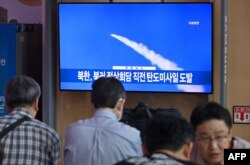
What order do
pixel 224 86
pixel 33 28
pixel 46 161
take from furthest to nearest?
pixel 33 28, pixel 224 86, pixel 46 161

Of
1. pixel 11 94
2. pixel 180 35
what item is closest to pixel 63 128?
pixel 180 35

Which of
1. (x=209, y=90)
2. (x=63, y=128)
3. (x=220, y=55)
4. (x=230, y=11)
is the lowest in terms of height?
(x=63, y=128)

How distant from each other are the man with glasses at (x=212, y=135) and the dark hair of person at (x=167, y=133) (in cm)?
60

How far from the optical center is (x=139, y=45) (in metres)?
4.86

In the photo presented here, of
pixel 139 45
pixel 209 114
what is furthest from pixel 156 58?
pixel 209 114

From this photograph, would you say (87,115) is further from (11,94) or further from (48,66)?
(11,94)

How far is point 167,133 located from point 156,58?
9.44ft

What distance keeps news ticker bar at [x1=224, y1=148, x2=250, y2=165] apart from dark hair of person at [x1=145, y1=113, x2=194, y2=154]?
42 cm

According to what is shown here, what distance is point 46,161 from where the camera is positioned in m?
2.91

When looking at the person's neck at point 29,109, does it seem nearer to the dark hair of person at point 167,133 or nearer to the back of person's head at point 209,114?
the back of person's head at point 209,114

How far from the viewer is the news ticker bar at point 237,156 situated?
2359 millimetres

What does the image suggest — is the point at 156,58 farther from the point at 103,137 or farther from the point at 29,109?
the point at 103,137

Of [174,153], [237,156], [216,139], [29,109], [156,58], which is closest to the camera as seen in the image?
[174,153]

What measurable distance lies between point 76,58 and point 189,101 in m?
1.12
